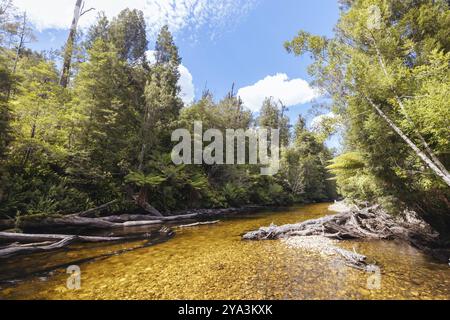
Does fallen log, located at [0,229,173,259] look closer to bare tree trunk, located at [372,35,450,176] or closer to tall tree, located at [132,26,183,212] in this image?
tall tree, located at [132,26,183,212]

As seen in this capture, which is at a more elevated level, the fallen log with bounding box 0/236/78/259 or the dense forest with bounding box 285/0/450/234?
the dense forest with bounding box 285/0/450/234

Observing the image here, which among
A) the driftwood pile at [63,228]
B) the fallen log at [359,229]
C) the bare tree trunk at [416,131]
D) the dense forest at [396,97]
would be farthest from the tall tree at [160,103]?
the bare tree trunk at [416,131]

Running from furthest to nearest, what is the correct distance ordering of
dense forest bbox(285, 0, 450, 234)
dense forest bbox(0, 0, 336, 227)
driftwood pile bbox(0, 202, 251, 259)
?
dense forest bbox(0, 0, 336, 227)
driftwood pile bbox(0, 202, 251, 259)
dense forest bbox(285, 0, 450, 234)

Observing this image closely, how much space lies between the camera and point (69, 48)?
15.8 meters

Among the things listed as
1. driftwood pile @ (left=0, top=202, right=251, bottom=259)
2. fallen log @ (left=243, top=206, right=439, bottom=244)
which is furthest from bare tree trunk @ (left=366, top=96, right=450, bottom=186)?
driftwood pile @ (left=0, top=202, right=251, bottom=259)

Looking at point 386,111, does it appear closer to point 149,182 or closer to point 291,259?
point 291,259

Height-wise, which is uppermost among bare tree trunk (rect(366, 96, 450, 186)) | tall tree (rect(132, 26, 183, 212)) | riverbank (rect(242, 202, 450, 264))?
tall tree (rect(132, 26, 183, 212))

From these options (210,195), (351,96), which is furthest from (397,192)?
(210,195)

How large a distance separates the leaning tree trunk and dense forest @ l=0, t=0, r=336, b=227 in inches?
3.1

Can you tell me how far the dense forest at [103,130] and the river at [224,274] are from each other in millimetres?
4171

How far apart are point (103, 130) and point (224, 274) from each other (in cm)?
1235

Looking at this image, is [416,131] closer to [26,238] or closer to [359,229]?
[359,229]

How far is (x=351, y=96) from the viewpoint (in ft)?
21.7

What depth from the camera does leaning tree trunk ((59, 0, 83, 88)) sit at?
612 inches
